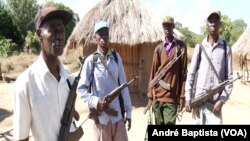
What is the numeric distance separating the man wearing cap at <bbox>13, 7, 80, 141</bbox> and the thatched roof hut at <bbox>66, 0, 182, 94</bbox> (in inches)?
317

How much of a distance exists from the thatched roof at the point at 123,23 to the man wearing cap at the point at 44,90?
8041 millimetres

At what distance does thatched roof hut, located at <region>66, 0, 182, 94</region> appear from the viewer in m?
10.8

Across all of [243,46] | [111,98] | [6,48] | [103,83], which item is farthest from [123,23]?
[6,48]

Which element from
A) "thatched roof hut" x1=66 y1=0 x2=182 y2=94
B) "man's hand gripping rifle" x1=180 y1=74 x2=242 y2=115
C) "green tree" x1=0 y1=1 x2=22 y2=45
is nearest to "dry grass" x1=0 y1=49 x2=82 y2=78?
"green tree" x1=0 y1=1 x2=22 y2=45

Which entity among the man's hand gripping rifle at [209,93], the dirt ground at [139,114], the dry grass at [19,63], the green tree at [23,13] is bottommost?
the dirt ground at [139,114]

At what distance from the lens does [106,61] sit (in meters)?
4.45

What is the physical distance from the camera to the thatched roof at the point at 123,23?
424 inches

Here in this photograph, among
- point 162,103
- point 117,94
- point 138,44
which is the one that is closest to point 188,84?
point 162,103

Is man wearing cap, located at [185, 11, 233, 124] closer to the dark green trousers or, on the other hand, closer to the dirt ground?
the dark green trousers

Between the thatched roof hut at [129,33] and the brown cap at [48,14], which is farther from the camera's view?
the thatched roof hut at [129,33]

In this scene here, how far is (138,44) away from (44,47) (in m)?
8.43

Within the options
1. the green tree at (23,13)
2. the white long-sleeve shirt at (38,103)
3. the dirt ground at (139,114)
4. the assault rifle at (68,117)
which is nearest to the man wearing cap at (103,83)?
the assault rifle at (68,117)

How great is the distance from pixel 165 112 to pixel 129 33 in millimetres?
5492

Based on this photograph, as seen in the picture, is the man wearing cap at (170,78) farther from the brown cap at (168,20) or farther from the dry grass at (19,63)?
the dry grass at (19,63)
